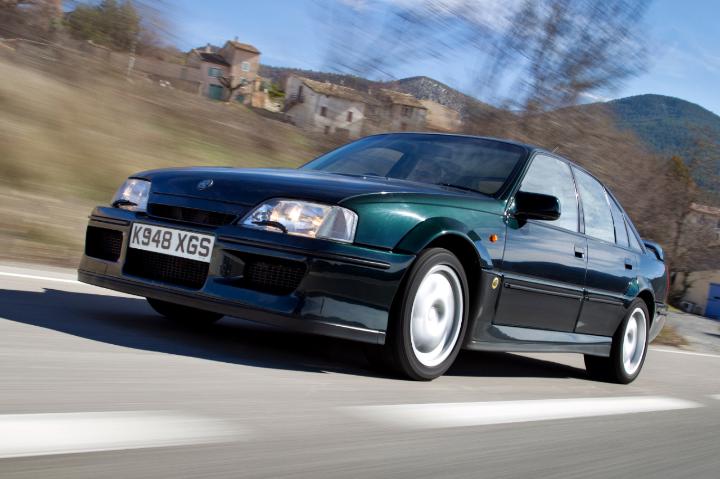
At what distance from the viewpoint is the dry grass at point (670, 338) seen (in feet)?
40.3

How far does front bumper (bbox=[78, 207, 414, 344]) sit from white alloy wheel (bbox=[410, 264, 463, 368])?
23cm

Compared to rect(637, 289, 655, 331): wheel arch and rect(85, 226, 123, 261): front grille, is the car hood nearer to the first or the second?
rect(85, 226, 123, 261): front grille

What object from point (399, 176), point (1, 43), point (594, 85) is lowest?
point (399, 176)

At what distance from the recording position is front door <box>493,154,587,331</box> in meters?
5.09

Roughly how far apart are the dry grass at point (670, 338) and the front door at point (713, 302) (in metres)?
68.3

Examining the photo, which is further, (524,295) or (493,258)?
(524,295)

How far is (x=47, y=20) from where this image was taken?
12.8 metres

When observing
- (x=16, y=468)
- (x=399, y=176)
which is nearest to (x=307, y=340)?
(x=399, y=176)

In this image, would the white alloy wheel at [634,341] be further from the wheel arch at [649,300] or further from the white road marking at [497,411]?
the white road marking at [497,411]

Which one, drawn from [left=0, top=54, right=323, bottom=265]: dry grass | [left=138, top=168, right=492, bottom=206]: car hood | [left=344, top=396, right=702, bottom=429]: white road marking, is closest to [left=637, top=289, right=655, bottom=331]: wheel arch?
[left=344, top=396, right=702, bottom=429]: white road marking

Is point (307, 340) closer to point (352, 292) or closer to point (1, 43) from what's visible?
point (352, 292)

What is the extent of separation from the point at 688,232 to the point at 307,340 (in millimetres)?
40872

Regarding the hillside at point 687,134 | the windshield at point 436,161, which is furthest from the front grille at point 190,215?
the hillside at point 687,134

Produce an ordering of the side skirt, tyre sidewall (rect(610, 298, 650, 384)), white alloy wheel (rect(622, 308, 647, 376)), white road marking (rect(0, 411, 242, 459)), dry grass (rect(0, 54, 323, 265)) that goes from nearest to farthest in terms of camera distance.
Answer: white road marking (rect(0, 411, 242, 459)), the side skirt, tyre sidewall (rect(610, 298, 650, 384)), white alloy wheel (rect(622, 308, 647, 376)), dry grass (rect(0, 54, 323, 265))
